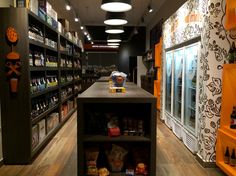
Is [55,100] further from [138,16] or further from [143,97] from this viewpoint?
[138,16]

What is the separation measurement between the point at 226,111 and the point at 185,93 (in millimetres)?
1411

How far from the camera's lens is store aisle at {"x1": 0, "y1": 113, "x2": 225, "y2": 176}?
11.5ft

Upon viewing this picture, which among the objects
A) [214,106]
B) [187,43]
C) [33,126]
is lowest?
[33,126]

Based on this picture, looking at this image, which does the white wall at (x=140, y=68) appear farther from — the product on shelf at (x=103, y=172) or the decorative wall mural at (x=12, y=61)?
the product on shelf at (x=103, y=172)

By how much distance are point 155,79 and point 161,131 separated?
3.73m

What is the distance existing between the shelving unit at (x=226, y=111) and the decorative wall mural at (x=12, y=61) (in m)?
2.96

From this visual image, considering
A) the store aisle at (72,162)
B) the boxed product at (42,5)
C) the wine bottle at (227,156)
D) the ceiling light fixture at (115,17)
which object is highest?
the boxed product at (42,5)

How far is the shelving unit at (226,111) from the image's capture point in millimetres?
3382

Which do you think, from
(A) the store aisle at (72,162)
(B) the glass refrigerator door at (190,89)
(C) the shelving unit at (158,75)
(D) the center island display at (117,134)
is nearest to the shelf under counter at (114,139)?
(D) the center island display at (117,134)

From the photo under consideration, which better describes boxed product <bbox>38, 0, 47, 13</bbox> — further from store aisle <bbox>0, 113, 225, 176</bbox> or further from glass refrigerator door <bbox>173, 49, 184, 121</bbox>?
glass refrigerator door <bbox>173, 49, 184, 121</bbox>

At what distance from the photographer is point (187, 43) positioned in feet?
15.5

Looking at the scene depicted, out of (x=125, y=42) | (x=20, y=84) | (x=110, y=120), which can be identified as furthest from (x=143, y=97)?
(x=125, y=42)

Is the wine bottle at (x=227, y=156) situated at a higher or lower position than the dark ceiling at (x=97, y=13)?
lower

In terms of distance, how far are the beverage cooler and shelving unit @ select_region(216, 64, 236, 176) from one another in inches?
23.7
